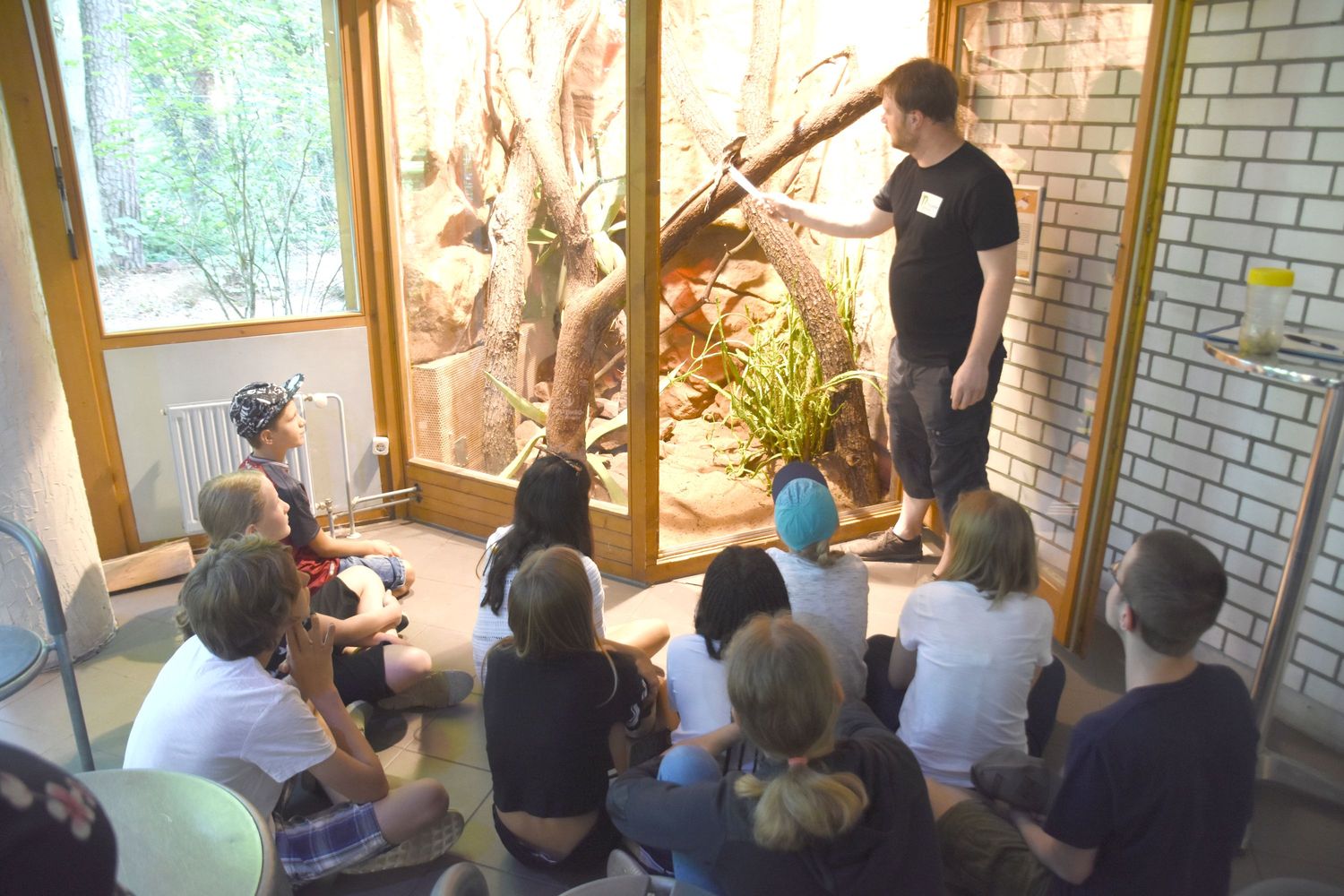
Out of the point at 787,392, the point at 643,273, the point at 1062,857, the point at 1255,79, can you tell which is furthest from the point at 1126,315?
the point at 1062,857

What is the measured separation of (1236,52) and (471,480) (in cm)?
287

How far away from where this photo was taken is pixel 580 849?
2031mm

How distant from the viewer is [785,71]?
4164mm

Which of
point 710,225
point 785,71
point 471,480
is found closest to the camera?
point 471,480

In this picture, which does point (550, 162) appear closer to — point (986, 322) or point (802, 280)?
point (802, 280)

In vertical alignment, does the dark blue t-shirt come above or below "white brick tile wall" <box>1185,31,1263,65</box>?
below

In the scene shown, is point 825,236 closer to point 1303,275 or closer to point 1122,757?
point 1303,275

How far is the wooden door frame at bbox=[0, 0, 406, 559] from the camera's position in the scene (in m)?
3.07

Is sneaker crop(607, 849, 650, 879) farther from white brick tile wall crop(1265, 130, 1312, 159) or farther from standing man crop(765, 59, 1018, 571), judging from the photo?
white brick tile wall crop(1265, 130, 1312, 159)

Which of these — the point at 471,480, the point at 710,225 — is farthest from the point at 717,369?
the point at 471,480

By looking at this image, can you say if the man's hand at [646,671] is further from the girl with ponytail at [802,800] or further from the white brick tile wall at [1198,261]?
the white brick tile wall at [1198,261]

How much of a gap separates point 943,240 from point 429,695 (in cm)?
207

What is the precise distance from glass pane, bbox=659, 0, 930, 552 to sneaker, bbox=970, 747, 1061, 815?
71.0 inches

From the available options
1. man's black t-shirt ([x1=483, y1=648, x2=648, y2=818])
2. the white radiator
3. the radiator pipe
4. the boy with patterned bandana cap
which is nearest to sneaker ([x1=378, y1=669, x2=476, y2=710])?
the boy with patterned bandana cap
